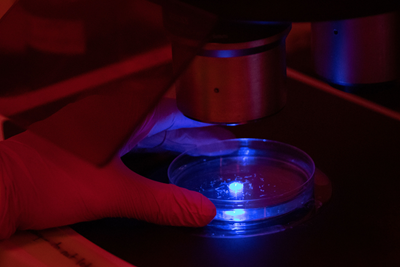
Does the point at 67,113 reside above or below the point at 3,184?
above

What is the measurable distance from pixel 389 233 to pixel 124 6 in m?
0.59

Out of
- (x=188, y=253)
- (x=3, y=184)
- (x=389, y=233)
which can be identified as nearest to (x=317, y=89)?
(x=389, y=233)

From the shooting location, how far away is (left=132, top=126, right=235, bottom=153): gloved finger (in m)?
1.10

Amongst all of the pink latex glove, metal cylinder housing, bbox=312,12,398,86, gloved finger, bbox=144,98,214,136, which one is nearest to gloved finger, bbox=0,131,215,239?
the pink latex glove

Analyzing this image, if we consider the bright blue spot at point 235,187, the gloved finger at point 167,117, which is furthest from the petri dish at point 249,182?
the gloved finger at point 167,117

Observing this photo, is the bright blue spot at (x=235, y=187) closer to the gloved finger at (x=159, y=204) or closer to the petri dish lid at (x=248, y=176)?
the petri dish lid at (x=248, y=176)

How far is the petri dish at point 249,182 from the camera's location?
80 centimetres

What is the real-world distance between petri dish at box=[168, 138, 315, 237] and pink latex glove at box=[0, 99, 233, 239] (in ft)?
0.18

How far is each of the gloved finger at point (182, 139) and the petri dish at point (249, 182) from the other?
0.10m

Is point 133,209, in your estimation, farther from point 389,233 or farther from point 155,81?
point 389,233

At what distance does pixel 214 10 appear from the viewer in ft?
1.97

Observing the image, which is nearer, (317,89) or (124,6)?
(124,6)

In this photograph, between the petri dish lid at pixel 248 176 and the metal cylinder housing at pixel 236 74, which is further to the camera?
the petri dish lid at pixel 248 176

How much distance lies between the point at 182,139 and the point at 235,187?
1.06 feet
